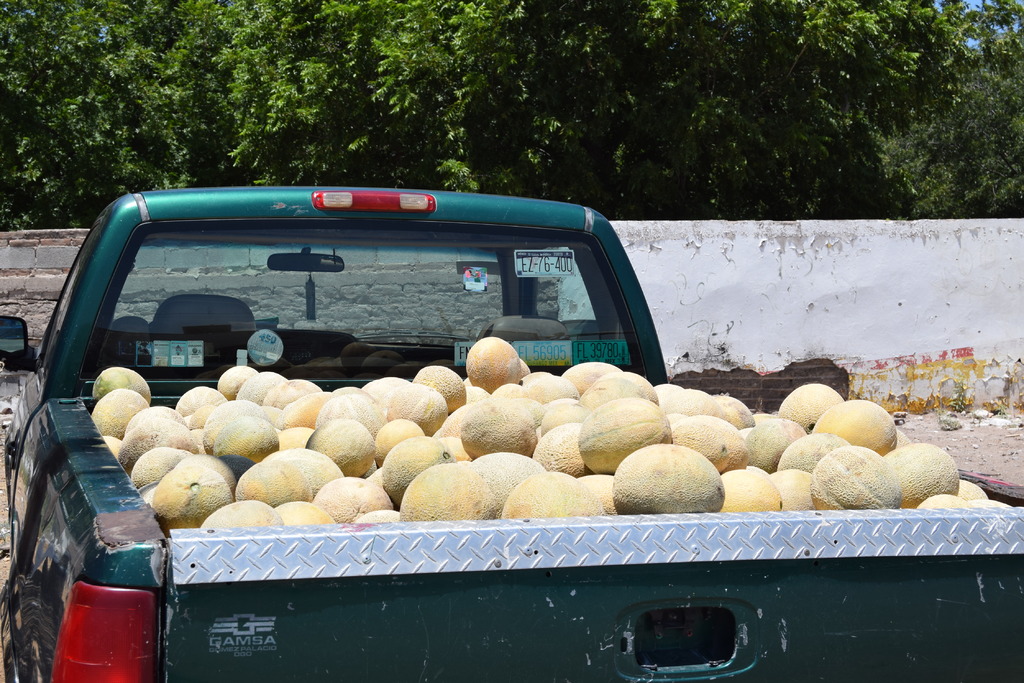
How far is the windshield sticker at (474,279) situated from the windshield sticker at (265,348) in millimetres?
645

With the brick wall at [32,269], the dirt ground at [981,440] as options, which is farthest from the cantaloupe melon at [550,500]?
the brick wall at [32,269]

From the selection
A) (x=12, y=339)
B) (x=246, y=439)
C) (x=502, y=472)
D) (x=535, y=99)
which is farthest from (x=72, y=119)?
(x=502, y=472)

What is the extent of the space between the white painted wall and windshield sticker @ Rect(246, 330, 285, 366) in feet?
24.1

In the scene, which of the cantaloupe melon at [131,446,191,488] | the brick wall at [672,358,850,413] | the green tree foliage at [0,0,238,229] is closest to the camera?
the cantaloupe melon at [131,446,191,488]

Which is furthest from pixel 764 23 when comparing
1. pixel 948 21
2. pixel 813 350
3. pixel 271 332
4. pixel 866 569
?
pixel 866 569

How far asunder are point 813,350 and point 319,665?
31.6 ft

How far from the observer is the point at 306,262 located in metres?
3.27

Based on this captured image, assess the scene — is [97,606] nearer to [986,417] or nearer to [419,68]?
[986,417]

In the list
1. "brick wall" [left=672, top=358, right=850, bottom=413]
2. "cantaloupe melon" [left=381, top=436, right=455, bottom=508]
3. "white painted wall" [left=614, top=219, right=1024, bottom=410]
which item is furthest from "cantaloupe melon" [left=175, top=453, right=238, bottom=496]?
"brick wall" [left=672, top=358, right=850, bottom=413]

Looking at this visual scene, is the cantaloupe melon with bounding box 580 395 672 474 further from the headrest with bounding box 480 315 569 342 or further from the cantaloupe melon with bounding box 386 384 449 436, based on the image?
the headrest with bounding box 480 315 569 342

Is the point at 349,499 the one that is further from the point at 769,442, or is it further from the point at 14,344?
the point at 14,344

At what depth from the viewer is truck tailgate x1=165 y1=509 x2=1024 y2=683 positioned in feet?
4.91

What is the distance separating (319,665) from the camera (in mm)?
1522

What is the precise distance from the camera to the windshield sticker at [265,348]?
3.17 metres
